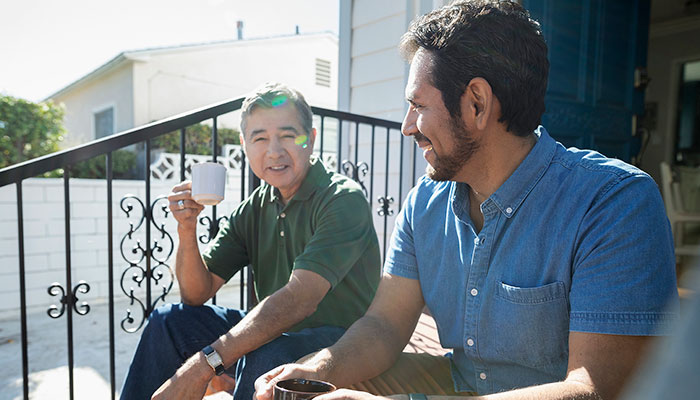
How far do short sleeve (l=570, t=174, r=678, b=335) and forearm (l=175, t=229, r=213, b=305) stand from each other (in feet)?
4.44

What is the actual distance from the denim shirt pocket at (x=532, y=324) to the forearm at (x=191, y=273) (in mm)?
1177

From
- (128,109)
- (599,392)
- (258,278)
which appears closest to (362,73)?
(258,278)


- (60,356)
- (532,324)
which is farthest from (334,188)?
(60,356)

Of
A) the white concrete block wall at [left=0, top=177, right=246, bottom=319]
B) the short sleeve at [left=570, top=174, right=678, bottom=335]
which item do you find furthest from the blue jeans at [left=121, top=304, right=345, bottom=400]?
the white concrete block wall at [left=0, top=177, right=246, bottom=319]

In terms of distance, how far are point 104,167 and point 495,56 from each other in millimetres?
8121

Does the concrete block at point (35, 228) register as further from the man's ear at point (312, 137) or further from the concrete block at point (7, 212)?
the man's ear at point (312, 137)

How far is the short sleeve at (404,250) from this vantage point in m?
1.34

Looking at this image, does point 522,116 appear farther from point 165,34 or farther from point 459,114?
point 165,34

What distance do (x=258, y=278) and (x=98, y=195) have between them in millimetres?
4581

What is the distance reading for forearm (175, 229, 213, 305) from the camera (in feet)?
5.94

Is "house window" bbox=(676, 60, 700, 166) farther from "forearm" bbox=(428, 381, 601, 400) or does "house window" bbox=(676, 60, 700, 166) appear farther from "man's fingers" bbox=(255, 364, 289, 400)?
"man's fingers" bbox=(255, 364, 289, 400)

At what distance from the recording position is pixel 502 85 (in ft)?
3.69

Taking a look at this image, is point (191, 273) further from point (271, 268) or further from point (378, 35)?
point (378, 35)

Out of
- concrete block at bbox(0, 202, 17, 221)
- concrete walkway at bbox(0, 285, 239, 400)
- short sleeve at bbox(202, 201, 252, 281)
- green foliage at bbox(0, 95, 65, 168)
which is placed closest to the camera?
short sleeve at bbox(202, 201, 252, 281)
